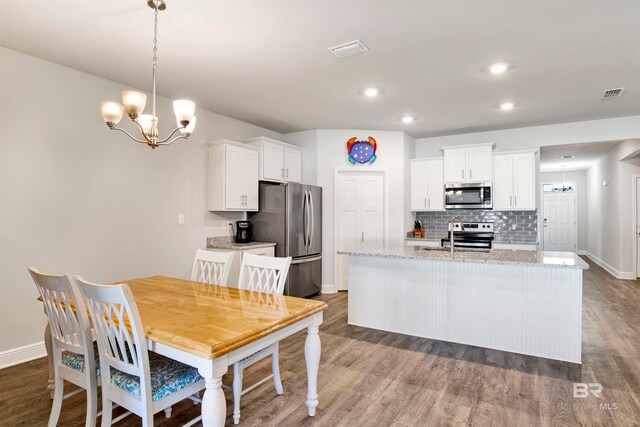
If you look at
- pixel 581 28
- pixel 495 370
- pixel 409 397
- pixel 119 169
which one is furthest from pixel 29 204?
pixel 581 28

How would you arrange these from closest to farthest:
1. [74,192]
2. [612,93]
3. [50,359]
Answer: [50,359], [74,192], [612,93]

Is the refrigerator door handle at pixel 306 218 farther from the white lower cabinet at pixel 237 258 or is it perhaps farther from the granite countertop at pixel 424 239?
the granite countertop at pixel 424 239

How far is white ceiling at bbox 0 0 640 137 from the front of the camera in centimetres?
233

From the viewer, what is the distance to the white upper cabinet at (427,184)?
5.77m

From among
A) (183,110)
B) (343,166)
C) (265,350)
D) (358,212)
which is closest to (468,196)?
(358,212)

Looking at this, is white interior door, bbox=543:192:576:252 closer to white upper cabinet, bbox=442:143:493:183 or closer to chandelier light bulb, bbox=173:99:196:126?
white upper cabinet, bbox=442:143:493:183

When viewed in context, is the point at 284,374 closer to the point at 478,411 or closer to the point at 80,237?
the point at 478,411

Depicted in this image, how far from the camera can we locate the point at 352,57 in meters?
3.02

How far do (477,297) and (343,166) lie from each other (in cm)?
301

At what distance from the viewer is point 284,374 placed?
275cm

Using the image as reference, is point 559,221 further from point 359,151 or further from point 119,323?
Answer: point 119,323

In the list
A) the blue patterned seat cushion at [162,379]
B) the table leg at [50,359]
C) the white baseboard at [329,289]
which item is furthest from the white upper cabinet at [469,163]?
the table leg at [50,359]

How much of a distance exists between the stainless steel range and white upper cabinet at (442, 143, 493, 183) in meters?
0.76

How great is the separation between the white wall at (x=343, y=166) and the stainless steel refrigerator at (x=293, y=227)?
0.30 meters
